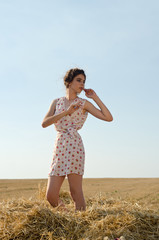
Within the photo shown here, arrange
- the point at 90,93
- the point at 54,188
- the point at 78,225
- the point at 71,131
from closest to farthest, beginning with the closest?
1. the point at 78,225
2. the point at 54,188
3. the point at 71,131
4. the point at 90,93

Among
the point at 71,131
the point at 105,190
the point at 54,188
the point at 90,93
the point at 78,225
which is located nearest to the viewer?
the point at 78,225

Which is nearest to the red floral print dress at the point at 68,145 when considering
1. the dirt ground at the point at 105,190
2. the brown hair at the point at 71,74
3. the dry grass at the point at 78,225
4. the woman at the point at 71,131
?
the woman at the point at 71,131

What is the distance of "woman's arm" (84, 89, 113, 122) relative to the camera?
4445 mm

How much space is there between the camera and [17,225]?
3588 mm

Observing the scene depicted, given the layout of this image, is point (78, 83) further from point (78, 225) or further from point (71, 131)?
point (78, 225)

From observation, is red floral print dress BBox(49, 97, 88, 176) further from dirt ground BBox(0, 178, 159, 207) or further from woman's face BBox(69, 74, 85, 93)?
dirt ground BBox(0, 178, 159, 207)

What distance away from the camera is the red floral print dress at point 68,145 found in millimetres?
4211

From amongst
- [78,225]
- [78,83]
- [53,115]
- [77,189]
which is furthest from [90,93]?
[78,225]

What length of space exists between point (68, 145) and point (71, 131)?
0.70 feet

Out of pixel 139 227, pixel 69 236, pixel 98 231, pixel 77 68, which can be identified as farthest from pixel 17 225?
pixel 77 68

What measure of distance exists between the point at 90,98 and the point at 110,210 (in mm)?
1617

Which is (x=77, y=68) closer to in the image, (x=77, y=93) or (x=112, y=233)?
(x=77, y=93)

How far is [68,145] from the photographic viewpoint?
4.29m

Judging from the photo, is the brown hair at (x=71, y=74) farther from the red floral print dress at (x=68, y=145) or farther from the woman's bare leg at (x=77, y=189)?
the woman's bare leg at (x=77, y=189)
